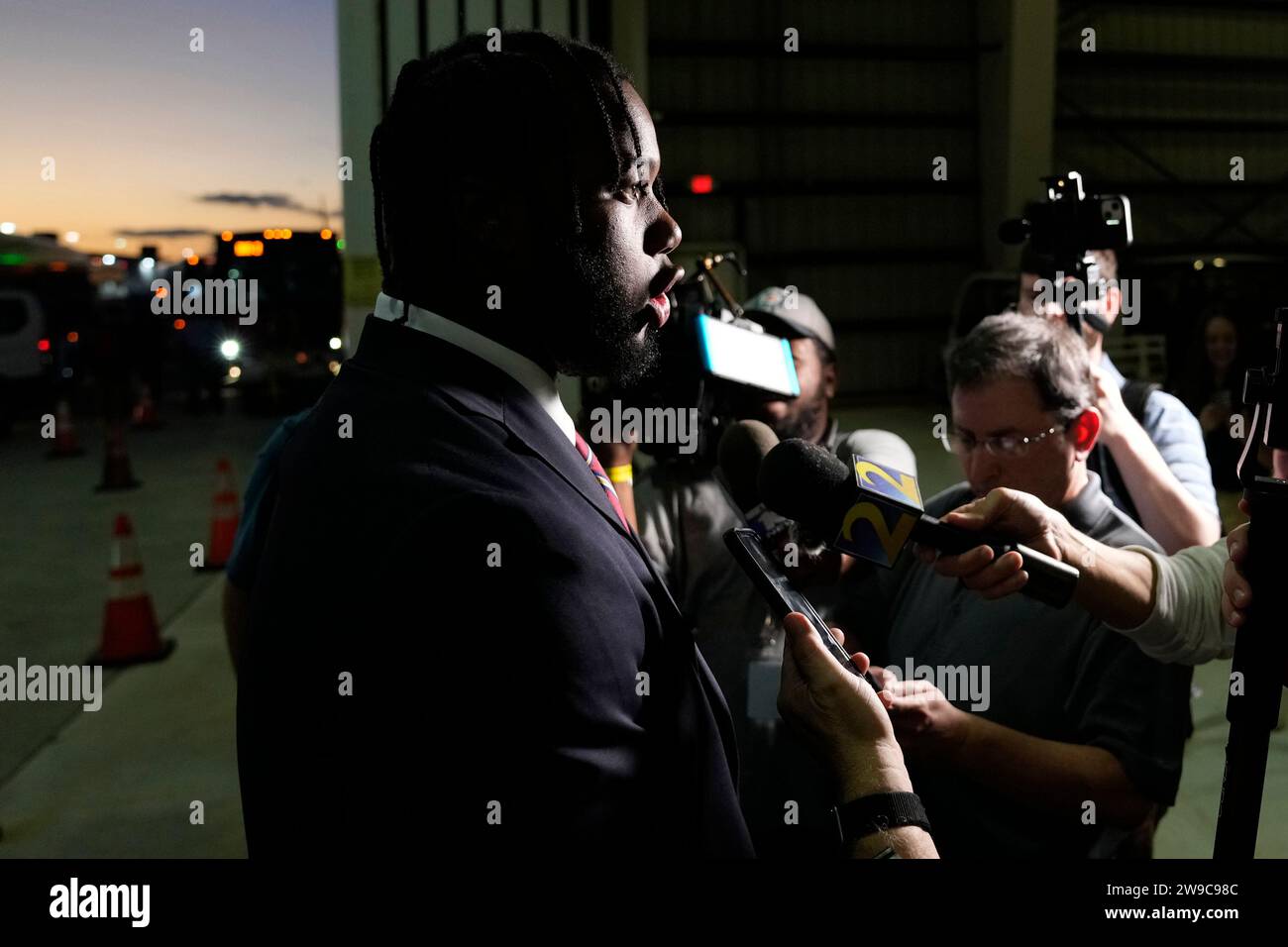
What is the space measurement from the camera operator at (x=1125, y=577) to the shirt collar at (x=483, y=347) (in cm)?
48

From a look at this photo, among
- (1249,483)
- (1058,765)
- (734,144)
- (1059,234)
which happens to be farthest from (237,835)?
(734,144)

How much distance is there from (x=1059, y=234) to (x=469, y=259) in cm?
162

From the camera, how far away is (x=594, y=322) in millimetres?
932

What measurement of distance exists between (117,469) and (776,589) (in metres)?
8.07

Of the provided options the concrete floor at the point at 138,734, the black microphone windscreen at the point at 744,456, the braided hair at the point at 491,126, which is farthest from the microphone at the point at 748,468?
the concrete floor at the point at 138,734

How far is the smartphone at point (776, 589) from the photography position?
102 centimetres

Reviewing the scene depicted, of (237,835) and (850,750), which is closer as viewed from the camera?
(850,750)

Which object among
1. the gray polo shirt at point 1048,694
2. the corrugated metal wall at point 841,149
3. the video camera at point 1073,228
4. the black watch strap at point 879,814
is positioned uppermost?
the corrugated metal wall at point 841,149

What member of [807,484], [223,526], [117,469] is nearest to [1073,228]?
[807,484]

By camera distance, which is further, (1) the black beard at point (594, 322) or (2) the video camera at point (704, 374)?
(2) the video camera at point (704, 374)

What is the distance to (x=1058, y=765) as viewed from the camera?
1.42m

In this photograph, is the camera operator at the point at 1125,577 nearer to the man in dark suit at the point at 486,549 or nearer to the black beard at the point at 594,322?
the man in dark suit at the point at 486,549
